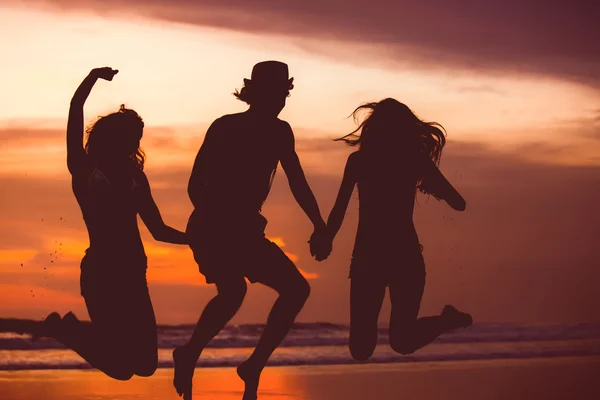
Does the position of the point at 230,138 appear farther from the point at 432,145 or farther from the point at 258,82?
the point at 432,145

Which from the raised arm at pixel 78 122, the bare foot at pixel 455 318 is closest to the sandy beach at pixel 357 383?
the bare foot at pixel 455 318

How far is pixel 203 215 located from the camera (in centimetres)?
961

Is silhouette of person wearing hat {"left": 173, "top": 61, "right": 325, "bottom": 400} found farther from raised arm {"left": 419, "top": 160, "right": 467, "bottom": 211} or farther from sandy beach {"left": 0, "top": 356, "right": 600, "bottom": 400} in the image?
sandy beach {"left": 0, "top": 356, "right": 600, "bottom": 400}

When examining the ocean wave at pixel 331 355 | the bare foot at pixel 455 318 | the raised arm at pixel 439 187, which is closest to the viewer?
the raised arm at pixel 439 187

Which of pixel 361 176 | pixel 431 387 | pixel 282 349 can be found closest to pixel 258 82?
pixel 361 176

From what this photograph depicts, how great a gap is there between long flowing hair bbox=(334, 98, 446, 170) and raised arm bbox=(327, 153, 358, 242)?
229 millimetres

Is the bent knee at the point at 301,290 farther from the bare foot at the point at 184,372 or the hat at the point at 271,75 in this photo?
the hat at the point at 271,75

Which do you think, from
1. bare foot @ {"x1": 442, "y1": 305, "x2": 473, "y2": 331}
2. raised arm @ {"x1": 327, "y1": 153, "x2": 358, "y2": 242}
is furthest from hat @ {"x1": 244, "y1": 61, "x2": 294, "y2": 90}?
bare foot @ {"x1": 442, "y1": 305, "x2": 473, "y2": 331}

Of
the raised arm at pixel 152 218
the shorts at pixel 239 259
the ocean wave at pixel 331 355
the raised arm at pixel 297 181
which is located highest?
the raised arm at pixel 297 181

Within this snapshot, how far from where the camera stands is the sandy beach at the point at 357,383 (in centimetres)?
1246

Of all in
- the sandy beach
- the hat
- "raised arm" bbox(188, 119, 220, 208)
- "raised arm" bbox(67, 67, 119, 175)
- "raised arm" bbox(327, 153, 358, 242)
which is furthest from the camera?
the sandy beach

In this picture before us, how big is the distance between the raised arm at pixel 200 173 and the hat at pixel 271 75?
23.4 inches

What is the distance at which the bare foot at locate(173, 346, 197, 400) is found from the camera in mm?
9617

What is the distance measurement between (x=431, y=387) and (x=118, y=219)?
5185 millimetres
